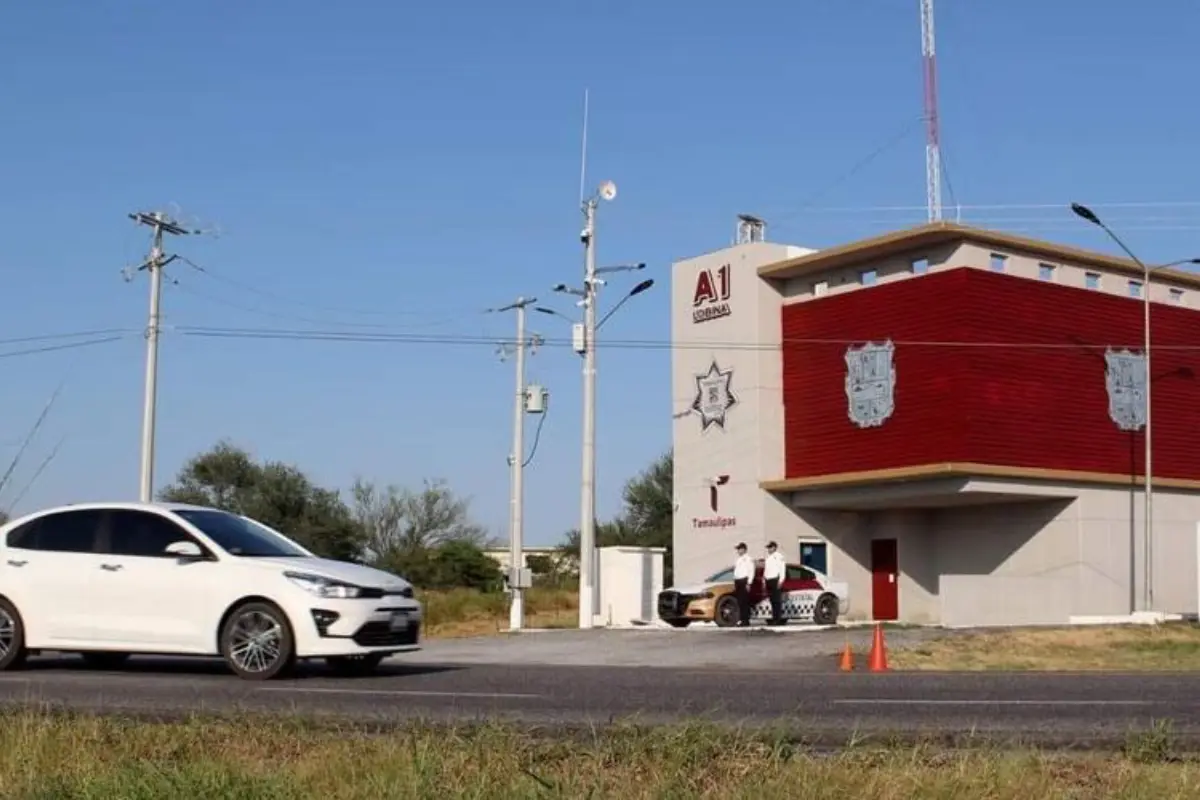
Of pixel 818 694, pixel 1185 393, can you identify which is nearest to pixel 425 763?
pixel 818 694

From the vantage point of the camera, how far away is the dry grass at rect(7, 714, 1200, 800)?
6930 millimetres

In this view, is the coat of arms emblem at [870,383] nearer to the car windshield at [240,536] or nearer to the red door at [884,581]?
the red door at [884,581]

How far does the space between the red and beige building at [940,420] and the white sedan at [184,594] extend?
999 inches

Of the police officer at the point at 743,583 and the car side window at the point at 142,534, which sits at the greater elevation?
the car side window at the point at 142,534

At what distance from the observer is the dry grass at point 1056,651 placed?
75.6 feet

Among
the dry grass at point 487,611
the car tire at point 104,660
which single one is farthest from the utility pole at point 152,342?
the car tire at point 104,660

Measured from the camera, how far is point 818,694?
13.3 metres

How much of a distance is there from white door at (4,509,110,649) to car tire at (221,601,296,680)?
1432 millimetres

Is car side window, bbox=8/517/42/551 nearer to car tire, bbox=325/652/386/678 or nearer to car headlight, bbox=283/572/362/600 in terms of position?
car headlight, bbox=283/572/362/600

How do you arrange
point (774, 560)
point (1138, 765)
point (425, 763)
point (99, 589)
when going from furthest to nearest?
point (774, 560) < point (99, 589) < point (1138, 765) < point (425, 763)

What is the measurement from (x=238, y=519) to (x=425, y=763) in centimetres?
918

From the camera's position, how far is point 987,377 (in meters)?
39.9

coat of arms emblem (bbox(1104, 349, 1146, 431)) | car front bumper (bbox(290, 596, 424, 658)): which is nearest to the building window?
coat of arms emblem (bbox(1104, 349, 1146, 431))

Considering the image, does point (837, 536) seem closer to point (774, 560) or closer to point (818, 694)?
point (774, 560)
